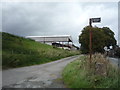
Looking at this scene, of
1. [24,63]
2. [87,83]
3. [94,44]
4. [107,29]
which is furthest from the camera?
[107,29]

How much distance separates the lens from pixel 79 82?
6891 mm

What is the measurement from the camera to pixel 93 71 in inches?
289

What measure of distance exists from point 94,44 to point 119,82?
16673mm

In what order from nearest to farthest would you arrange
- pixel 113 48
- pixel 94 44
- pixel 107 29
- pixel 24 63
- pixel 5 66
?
pixel 5 66
pixel 24 63
pixel 94 44
pixel 107 29
pixel 113 48

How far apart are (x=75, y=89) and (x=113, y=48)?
52005 mm

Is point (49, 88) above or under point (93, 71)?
under

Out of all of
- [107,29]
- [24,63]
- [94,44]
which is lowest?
[24,63]

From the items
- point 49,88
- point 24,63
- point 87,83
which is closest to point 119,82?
point 87,83

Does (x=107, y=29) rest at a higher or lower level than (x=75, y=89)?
higher

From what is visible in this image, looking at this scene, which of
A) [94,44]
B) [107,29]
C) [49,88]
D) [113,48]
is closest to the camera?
[49,88]

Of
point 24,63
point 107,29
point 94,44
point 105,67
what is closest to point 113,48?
point 107,29

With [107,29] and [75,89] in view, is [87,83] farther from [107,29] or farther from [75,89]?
[107,29]

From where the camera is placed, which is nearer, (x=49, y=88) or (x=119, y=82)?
(x=119, y=82)

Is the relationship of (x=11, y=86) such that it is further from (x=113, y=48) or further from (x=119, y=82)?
(x=113, y=48)
